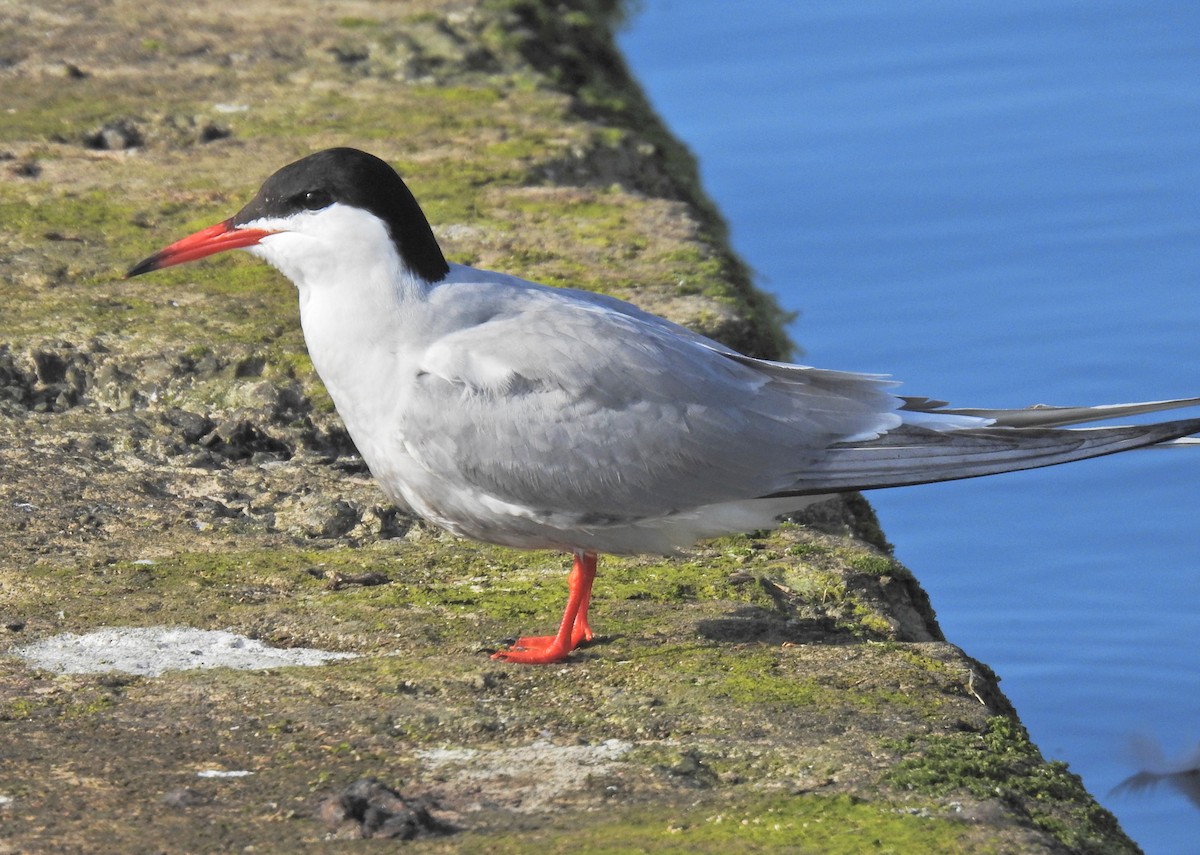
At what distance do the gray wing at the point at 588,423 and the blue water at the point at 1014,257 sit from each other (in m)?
1.51

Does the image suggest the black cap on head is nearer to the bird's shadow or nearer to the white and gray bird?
the white and gray bird

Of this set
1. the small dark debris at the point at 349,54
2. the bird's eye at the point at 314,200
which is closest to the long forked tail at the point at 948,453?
the bird's eye at the point at 314,200

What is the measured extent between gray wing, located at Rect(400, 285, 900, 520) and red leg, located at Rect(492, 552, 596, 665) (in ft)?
0.51

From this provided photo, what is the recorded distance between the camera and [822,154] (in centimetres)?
911

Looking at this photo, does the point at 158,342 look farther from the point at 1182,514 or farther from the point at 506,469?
the point at 1182,514

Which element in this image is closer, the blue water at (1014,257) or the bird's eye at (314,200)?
the bird's eye at (314,200)

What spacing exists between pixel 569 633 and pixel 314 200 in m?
1.23

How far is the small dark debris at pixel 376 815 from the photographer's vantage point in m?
3.03

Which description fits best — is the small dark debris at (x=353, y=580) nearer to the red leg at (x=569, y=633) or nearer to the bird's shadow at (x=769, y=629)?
the red leg at (x=569, y=633)

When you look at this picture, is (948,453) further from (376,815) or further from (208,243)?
(208,243)

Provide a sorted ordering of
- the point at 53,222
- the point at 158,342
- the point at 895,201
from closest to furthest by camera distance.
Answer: the point at 158,342 → the point at 53,222 → the point at 895,201

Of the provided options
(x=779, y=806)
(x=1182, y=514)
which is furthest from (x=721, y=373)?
(x=1182, y=514)

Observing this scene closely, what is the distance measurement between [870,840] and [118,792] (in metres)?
1.37

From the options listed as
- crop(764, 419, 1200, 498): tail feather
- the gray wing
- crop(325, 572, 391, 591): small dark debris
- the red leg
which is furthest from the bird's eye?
crop(764, 419, 1200, 498): tail feather
